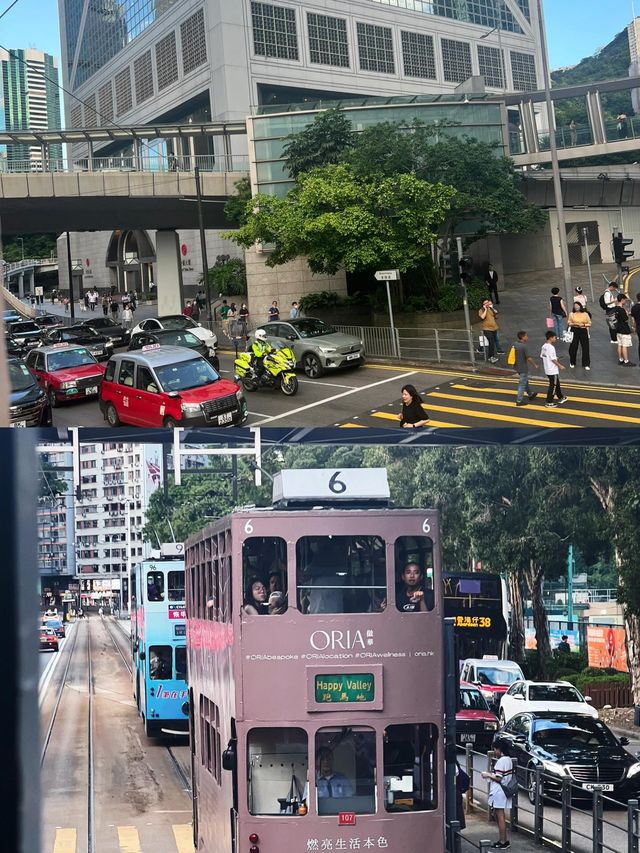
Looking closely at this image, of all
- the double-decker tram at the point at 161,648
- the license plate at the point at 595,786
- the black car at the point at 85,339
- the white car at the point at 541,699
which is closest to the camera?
the black car at the point at 85,339

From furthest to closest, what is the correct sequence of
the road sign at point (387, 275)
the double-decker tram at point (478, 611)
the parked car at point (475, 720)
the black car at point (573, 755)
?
the double-decker tram at point (478, 611) → the parked car at point (475, 720) → the black car at point (573, 755) → the road sign at point (387, 275)

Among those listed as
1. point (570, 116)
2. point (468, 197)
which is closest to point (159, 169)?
point (468, 197)

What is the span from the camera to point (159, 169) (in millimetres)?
9109

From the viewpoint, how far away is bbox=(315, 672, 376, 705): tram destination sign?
9.97m

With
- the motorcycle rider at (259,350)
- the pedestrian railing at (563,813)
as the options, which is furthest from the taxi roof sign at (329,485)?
the pedestrian railing at (563,813)

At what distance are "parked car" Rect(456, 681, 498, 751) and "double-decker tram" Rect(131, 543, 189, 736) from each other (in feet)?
15.7

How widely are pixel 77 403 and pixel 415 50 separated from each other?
168 inches

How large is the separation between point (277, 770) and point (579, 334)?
5102mm

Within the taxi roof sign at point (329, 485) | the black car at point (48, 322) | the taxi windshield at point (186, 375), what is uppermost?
the black car at point (48, 322)

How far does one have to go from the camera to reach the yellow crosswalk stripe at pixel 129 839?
1312 cm

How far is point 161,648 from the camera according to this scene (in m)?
16.6

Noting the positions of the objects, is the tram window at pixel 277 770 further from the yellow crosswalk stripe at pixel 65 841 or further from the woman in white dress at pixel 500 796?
the yellow crosswalk stripe at pixel 65 841

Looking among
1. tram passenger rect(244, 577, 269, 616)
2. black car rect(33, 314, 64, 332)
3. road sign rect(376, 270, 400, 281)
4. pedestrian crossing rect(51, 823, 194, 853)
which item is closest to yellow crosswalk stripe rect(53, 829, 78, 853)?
pedestrian crossing rect(51, 823, 194, 853)

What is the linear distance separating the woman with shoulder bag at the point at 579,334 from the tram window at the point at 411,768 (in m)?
3.82
